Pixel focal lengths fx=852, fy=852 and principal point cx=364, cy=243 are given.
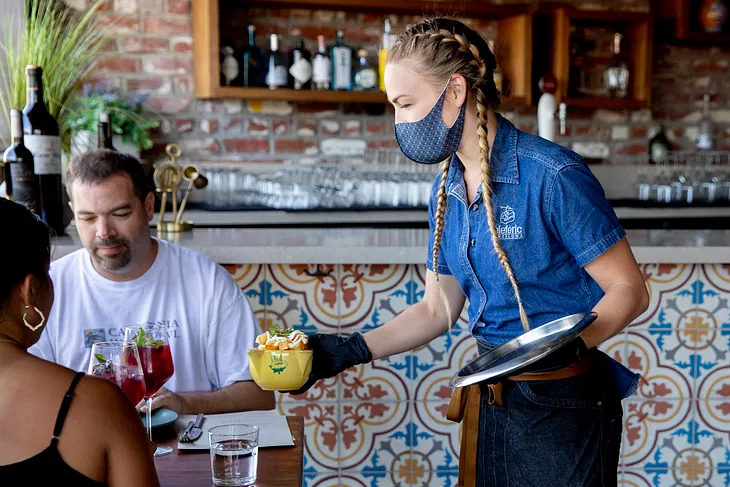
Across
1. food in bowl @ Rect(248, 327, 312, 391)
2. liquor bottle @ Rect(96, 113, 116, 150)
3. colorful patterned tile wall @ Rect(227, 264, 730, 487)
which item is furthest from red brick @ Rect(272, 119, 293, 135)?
food in bowl @ Rect(248, 327, 312, 391)

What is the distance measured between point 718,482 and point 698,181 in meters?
3.02

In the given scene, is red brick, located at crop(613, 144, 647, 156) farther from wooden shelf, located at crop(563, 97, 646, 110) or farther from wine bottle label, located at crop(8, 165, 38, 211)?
wine bottle label, located at crop(8, 165, 38, 211)

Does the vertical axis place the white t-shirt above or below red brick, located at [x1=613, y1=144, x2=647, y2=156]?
below

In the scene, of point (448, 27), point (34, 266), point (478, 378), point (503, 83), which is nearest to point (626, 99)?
point (503, 83)

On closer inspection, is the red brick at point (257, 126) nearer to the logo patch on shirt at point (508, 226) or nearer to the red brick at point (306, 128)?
the red brick at point (306, 128)

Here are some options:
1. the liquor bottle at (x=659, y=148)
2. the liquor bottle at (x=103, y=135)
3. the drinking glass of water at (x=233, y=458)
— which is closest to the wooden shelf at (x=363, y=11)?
the liquor bottle at (x=659, y=148)

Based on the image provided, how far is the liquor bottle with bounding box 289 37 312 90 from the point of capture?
4.71 m

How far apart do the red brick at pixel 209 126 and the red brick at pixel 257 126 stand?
0.60 feet

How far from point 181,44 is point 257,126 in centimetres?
61

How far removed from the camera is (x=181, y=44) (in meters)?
4.70

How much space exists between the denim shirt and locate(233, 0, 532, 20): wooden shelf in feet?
10.4

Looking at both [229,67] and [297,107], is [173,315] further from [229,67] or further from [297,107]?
[297,107]

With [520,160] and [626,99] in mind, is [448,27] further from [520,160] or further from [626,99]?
[626,99]

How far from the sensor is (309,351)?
150cm
